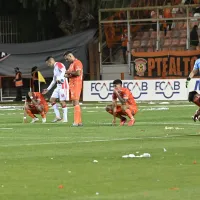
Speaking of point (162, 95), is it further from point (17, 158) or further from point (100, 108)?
point (17, 158)

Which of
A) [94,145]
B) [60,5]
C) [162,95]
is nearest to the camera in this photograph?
[94,145]

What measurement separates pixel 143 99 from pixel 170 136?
21.8 metres

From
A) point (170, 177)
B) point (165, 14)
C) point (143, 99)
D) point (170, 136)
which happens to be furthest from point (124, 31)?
point (170, 177)

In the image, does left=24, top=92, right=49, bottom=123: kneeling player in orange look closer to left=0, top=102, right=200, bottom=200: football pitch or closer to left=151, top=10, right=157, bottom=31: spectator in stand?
left=0, top=102, right=200, bottom=200: football pitch

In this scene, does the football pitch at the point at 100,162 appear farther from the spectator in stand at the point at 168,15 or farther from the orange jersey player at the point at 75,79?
the spectator in stand at the point at 168,15

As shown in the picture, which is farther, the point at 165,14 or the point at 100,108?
the point at 165,14

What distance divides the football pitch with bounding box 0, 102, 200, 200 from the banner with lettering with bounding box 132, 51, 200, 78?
67.3 ft

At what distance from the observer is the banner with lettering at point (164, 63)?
4744cm

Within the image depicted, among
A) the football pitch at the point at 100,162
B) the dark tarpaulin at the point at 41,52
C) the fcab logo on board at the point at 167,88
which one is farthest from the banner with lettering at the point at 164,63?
the football pitch at the point at 100,162

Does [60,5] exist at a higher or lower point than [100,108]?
higher

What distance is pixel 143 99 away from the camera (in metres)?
43.7

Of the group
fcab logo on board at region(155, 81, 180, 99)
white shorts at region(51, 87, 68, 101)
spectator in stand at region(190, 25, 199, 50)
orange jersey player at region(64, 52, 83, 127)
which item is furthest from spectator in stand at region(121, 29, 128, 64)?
orange jersey player at region(64, 52, 83, 127)

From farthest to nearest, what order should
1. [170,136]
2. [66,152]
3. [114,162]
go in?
[170,136]
[66,152]
[114,162]

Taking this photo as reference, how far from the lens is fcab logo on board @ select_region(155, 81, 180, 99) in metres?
43.2
